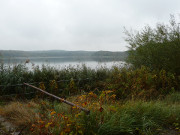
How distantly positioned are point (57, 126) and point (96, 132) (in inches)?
26.3

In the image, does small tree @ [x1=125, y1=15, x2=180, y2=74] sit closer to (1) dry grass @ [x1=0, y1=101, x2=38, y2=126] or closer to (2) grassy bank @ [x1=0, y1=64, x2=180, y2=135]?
(2) grassy bank @ [x1=0, y1=64, x2=180, y2=135]

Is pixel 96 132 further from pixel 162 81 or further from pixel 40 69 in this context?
pixel 40 69

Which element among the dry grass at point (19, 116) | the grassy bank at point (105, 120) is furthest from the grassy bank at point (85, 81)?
the dry grass at point (19, 116)

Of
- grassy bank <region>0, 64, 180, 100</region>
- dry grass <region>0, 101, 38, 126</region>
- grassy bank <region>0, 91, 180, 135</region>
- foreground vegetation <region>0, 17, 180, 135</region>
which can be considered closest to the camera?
grassy bank <region>0, 91, 180, 135</region>

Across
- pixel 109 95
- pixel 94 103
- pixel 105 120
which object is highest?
pixel 94 103

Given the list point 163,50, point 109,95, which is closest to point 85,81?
point 109,95

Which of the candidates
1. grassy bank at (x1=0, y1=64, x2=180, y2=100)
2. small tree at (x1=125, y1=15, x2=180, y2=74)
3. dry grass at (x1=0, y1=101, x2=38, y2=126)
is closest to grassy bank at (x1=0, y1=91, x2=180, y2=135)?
dry grass at (x1=0, y1=101, x2=38, y2=126)

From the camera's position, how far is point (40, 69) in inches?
289

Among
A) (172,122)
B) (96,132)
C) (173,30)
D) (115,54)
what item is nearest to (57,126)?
(96,132)

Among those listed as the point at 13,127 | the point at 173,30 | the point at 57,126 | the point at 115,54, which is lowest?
the point at 13,127

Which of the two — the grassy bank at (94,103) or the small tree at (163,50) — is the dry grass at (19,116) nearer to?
the grassy bank at (94,103)

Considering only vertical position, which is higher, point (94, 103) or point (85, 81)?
point (94, 103)

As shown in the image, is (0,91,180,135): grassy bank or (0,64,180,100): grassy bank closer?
(0,91,180,135): grassy bank

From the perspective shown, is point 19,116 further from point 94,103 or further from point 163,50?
point 163,50
